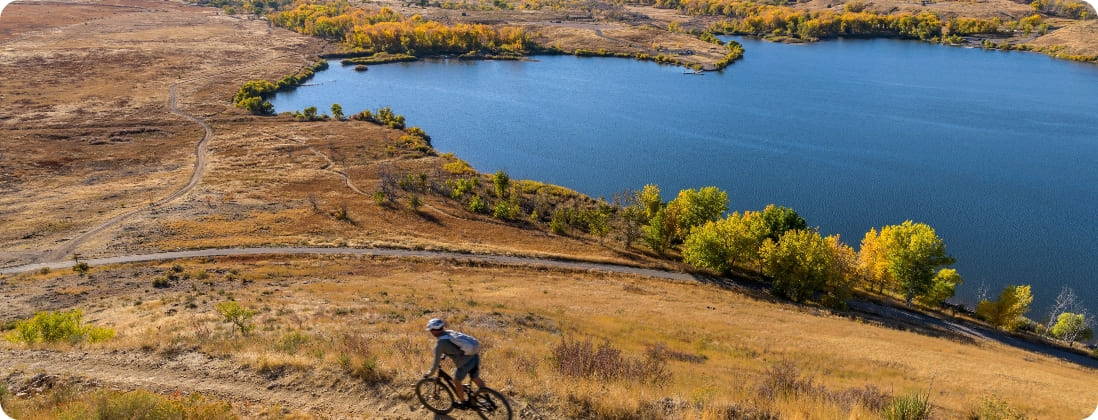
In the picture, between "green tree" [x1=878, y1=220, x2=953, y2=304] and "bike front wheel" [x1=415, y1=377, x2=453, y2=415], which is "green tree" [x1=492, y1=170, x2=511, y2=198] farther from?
"bike front wheel" [x1=415, y1=377, x2=453, y2=415]

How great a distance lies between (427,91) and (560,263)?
90881mm

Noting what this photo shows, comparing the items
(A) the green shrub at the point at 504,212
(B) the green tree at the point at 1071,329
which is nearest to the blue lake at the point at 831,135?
(B) the green tree at the point at 1071,329

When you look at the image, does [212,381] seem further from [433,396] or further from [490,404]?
[490,404]

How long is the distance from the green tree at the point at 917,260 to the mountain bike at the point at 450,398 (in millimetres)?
44463

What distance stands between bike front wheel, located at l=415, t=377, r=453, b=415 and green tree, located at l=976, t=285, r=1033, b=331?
4830 centimetres

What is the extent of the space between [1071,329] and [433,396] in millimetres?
50317

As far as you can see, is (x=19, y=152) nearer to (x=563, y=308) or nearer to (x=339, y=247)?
(x=339, y=247)

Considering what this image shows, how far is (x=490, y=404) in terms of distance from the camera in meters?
12.8

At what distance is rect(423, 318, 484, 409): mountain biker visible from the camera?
11731mm

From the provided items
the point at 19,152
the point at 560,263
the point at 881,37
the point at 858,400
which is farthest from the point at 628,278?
the point at 881,37

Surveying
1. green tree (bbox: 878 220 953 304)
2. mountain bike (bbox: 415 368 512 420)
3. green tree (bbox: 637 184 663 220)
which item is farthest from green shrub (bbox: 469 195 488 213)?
mountain bike (bbox: 415 368 512 420)

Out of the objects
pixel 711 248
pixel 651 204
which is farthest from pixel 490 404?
pixel 651 204

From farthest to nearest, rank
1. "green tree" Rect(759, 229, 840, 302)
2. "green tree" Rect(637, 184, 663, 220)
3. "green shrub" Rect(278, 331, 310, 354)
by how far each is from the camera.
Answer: "green tree" Rect(637, 184, 663, 220)
"green tree" Rect(759, 229, 840, 302)
"green shrub" Rect(278, 331, 310, 354)

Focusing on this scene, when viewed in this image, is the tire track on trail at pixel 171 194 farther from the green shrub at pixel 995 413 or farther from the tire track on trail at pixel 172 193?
the green shrub at pixel 995 413
